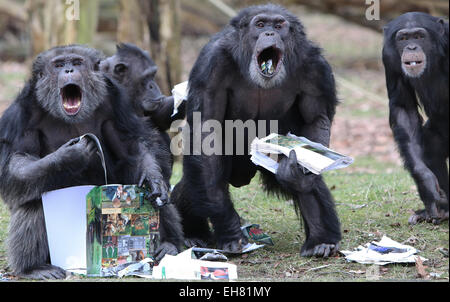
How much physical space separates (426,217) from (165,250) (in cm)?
239

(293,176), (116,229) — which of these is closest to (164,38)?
(293,176)

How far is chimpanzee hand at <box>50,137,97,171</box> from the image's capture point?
498 centimetres

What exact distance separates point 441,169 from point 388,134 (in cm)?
695

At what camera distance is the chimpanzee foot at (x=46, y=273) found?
15.9 feet

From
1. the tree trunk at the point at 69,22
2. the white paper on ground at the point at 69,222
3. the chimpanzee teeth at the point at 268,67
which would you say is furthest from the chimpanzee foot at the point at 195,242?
the tree trunk at the point at 69,22

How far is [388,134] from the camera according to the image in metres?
13.2

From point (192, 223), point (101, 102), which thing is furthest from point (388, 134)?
point (101, 102)

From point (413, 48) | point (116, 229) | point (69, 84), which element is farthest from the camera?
point (413, 48)

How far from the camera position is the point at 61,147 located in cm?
502

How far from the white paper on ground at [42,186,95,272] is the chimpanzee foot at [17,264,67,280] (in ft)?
0.28

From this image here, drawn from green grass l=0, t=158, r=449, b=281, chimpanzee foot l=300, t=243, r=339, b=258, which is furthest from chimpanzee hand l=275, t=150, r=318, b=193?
green grass l=0, t=158, r=449, b=281

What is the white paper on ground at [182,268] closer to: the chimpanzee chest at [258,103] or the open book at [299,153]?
the open book at [299,153]

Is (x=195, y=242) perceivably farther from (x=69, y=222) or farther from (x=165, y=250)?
(x=69, y=222)
